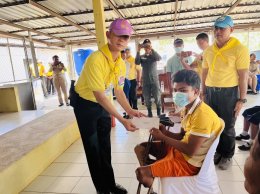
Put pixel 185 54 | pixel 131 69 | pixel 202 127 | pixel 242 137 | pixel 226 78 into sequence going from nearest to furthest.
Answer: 1. pixel 202 127
2. pixel 226 78
3. pixel 242 137
4. pixel 185 54
5. pixel 131 69

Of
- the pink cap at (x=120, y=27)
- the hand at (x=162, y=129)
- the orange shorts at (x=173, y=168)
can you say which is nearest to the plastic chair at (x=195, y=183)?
the orange shorts at (x=173, y=168)

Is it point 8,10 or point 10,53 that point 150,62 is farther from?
point 10,53

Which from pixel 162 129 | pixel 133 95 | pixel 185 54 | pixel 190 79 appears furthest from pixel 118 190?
pixel 133 95

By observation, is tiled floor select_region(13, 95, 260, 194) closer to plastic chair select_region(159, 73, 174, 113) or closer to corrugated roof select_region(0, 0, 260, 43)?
plastic chair select_region(159, 73, 174, 113)

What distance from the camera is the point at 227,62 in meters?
2.09

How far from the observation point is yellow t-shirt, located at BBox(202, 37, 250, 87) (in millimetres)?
2045

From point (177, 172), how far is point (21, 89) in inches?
217

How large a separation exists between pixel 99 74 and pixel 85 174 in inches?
53.9

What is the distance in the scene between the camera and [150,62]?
13.9ft

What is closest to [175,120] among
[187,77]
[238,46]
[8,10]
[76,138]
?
[187,77]

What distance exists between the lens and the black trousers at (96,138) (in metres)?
1.76

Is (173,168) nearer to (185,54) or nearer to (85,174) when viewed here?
(85,174)

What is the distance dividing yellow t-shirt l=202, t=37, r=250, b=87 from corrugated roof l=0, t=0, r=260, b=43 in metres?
2.74

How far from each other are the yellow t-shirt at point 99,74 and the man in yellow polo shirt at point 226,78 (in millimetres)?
1013
